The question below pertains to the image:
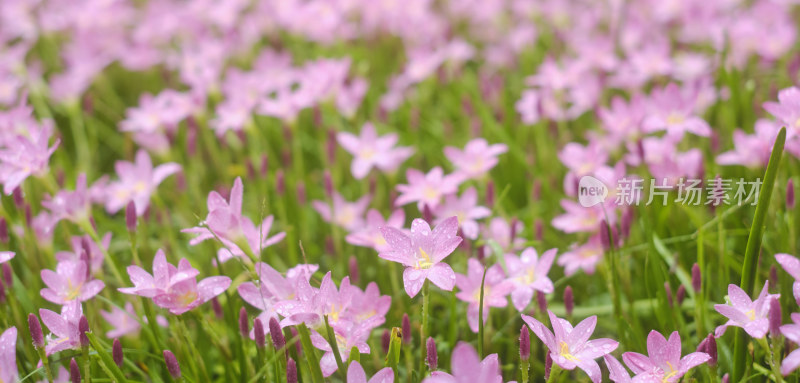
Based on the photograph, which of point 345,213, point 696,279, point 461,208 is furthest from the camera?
point 345,213

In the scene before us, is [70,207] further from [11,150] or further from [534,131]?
[534,131]

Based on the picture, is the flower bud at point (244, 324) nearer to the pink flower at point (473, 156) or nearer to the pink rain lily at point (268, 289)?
the pink rain lily at point (268, 289)

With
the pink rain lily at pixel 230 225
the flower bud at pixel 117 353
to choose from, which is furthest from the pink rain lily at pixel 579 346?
the flower bud at pixel 117 353

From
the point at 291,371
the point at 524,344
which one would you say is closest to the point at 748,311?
the point at 524,344

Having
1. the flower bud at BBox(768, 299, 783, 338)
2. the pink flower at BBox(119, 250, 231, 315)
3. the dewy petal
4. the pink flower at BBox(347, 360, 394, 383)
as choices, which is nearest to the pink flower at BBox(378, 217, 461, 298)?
the dewy petal

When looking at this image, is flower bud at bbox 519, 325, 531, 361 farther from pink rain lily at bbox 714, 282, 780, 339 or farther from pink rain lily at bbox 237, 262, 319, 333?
pink rain lily at bbox 237, 262, 319, 333

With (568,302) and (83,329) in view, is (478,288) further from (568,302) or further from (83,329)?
(83,329)
